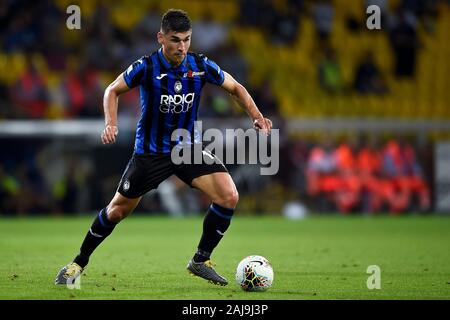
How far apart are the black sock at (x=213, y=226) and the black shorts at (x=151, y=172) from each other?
342 mm

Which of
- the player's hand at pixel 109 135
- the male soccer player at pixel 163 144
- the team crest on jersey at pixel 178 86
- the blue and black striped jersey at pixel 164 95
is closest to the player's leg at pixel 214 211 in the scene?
the male soccer player at pixel 163 144

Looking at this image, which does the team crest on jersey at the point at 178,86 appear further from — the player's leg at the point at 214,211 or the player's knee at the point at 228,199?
the player's knee at the point at 228,199

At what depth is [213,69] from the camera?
8.69 metres

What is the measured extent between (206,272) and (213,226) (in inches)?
16.5

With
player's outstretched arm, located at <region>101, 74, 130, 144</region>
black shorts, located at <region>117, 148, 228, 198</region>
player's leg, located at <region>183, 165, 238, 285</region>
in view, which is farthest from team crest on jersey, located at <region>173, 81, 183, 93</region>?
player's leg, located at <region>183, 165, 238, 285</region>

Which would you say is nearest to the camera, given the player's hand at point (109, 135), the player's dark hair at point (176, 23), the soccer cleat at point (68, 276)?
the player's hand at point (109, 135)

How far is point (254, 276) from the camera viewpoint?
7.98 meters

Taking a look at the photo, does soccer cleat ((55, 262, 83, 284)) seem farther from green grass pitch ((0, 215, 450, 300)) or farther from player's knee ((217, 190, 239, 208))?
player's knee ((217, 190, 239, 208))

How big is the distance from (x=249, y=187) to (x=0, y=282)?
12.1 meters

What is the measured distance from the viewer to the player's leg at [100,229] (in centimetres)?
838

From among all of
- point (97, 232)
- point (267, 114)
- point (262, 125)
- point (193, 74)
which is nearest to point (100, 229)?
point (97, 232)

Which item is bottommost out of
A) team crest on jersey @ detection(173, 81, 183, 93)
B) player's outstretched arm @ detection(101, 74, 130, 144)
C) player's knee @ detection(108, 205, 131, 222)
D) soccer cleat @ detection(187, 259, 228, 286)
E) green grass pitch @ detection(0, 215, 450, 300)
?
green grass pitch @ detection(0, 215, 450, 300)

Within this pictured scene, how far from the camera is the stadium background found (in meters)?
15.3

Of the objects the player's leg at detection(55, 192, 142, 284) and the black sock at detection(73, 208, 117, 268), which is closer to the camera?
the player's leg at detection(55, 192, 142, 284)
